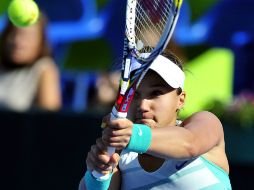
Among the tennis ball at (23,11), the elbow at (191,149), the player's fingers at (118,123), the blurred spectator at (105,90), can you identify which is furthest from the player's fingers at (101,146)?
the blurred spectator at (105,90)

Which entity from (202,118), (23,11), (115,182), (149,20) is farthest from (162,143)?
(23,11)

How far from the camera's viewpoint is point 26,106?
670 centimetres

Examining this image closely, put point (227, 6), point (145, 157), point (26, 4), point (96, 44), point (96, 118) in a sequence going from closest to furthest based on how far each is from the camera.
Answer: point (145, 157), point (26, 4), point (96, 118), point (227, 6), point (96, 44)

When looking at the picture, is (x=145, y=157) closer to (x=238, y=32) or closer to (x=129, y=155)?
(x=129, y=155)

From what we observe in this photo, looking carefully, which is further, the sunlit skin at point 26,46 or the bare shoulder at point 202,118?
the sunlit skin at point 26,46

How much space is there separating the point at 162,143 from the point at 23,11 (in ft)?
4.06

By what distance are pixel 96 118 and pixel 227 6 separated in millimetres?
2052

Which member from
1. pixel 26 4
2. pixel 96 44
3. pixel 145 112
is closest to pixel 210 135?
pixel 145 112

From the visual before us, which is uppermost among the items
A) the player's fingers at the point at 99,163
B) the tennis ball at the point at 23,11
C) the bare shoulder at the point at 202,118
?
the tennis ball at the point at 23,11

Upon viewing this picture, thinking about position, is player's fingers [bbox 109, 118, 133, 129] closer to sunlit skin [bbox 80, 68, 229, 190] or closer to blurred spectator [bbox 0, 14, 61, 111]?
sunlit skin [bbox 80, 68, 229, 190]

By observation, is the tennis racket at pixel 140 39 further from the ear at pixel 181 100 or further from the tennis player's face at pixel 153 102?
the ear at pixel 181 100

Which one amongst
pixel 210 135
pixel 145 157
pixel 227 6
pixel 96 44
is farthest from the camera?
→ pixel 96 44

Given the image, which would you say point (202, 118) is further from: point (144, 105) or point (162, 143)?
point (162, 143)

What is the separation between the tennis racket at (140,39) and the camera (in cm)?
330
